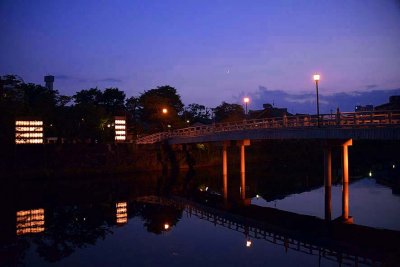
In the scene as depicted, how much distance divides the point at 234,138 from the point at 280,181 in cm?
866

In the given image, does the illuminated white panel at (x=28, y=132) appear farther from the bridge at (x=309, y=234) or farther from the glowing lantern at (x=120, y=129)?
the bridge at (x=309, y=234)

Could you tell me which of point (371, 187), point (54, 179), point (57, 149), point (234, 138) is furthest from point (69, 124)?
point (371, 187)

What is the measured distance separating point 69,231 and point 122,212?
569cm

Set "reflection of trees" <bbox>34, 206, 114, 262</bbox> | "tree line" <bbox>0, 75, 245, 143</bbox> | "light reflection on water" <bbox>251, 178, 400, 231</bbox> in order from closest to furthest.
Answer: "reflection of trees" <bbox>34, 206, 114, 262</bbox>
"light reflection on water" <bbox>251, 178, 400, 231</bbox>
"tree line" <bbox>0, 75, 245, 143</bbox>

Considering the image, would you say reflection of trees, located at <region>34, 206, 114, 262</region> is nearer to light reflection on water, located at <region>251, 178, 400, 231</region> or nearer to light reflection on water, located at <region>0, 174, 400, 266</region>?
light reflection on water, located at <region>0, 174, 400, 266</region>

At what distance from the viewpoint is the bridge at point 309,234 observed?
17.2 meters

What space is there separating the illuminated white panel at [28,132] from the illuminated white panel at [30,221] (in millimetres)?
20800

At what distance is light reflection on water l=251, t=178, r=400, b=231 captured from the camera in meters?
23.8

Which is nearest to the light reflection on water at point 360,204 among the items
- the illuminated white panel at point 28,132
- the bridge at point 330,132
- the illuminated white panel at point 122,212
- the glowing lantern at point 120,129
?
the bridge at point 330,132

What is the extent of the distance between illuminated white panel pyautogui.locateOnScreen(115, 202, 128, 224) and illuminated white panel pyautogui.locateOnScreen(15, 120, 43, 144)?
21324mm

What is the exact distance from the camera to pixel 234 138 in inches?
1623

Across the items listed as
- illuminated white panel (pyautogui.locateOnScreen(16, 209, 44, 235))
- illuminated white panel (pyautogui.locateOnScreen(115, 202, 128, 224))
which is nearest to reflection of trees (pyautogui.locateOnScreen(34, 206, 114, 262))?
illuminated white panel (pyautogui.locateOnScreen(16, 209, 44, 235))

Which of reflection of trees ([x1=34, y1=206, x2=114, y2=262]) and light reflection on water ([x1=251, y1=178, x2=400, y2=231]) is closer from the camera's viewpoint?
reflection of trees ([x1=34, y1=206, x2=114, y2=262])

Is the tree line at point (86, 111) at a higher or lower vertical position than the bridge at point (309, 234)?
higher
